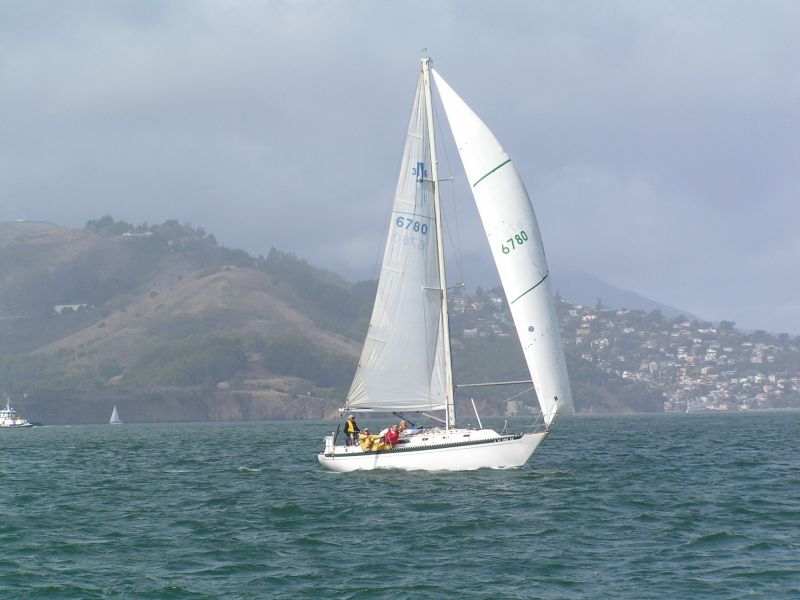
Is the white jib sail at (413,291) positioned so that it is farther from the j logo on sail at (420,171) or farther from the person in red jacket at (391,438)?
the person in red jacket at (391,438)

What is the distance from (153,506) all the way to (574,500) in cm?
1449

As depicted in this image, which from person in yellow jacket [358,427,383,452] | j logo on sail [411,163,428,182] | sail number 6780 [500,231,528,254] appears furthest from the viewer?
j logo on sail [411,163,428,182]

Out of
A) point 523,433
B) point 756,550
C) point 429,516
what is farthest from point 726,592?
point 523,433

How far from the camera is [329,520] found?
111 feet

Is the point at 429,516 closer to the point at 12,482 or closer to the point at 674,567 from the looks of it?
the point at 674,567

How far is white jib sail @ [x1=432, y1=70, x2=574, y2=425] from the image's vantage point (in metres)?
42.3

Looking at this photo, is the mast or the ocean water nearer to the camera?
the ocean water

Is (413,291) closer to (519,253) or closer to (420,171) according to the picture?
(420,171)

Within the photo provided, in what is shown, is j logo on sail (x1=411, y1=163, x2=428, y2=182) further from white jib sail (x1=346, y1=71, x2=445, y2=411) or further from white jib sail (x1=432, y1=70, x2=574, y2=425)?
white jib sail (x1=432, y1=70, x2=574, y2=425)

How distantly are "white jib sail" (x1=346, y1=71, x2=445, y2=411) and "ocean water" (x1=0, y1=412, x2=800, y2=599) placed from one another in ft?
12.6

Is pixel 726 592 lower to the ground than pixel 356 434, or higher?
lower

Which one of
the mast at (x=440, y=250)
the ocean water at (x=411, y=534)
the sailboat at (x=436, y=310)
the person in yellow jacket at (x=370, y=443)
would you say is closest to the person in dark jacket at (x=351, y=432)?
the sailboat at (x=436, y=310)

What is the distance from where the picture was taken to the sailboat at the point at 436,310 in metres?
42.4

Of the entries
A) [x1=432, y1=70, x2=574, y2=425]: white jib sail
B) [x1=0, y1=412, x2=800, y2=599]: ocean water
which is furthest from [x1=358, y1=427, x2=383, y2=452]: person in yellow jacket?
[x1=432, y1=70, x2=574, y2=425]: white jib sail
